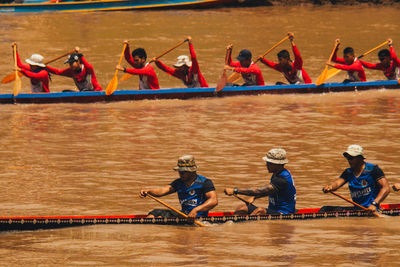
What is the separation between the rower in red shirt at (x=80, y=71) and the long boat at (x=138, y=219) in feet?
29.9

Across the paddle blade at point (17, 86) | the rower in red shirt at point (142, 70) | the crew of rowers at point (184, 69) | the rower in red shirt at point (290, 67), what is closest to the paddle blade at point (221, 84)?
the crew of rowers at point (184, 69)

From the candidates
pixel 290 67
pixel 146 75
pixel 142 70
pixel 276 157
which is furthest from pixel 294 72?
pixel 276 157

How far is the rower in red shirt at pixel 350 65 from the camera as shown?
66.6ft

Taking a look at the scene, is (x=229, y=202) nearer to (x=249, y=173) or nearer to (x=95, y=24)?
(x=249, y=173)

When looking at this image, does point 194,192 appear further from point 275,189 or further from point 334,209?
point 334,209

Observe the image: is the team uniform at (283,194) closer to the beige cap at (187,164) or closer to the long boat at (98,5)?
the beige cap at (187,164)

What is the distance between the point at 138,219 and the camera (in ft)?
34.0

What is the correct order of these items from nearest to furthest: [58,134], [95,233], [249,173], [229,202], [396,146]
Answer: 1. [95,233]
2. [229,202]
3. [249,173]
4. [396,146]
5. [58,134]

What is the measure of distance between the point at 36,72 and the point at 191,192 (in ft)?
32.0

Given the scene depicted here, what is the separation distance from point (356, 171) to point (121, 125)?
7.56 metres

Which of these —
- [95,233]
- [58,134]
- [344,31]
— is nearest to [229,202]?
[95,233]

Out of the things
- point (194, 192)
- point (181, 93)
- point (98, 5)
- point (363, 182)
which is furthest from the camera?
point (98, 5)

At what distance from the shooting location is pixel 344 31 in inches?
1200

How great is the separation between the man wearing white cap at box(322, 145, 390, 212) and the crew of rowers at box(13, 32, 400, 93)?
351 inches
